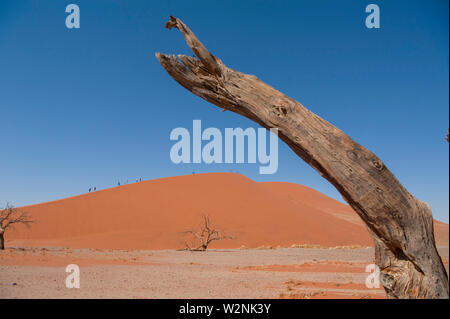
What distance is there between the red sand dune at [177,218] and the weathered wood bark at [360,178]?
2988 cm

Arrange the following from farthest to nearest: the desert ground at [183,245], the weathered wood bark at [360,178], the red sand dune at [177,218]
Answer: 1. the red sand dune at [177,218]
2. the desert ground at [183,245]
3. the weathered wood bark at [360,178]

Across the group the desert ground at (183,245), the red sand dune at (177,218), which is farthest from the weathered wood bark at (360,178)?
the red sand dune at (177,218)


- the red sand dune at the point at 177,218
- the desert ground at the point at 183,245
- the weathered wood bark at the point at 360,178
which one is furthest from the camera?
the red sand dune at the point at 177,218

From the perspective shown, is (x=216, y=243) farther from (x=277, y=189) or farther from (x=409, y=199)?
(x=277, y=189)

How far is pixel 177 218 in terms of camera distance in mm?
43312

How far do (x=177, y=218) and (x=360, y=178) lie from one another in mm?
41722

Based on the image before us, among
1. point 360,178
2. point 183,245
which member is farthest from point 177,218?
point 360,178

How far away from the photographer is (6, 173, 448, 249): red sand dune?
116ft

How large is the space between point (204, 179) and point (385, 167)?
56.8 m

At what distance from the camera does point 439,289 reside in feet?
9.19

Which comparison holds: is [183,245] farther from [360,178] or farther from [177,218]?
[360,178]

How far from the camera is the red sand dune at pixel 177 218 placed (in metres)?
35.3

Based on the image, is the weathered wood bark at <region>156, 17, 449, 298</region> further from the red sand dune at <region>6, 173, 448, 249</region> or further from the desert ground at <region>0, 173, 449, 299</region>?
the red sand dune at <region>6, 173, 448, 249</region>

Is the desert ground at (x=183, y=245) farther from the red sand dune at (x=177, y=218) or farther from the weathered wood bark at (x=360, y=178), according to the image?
the weathered wood bark at (x=360, y=178)
